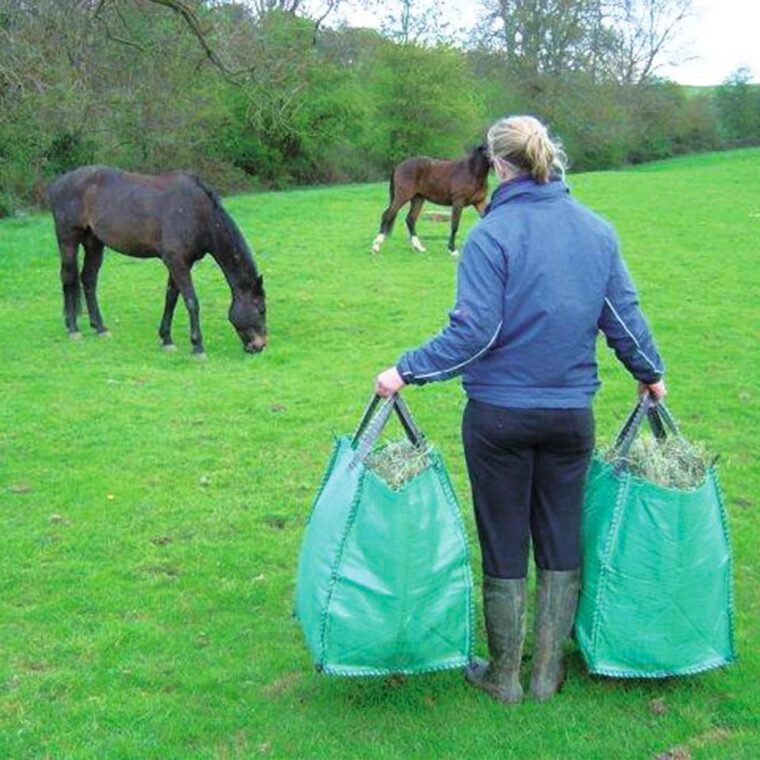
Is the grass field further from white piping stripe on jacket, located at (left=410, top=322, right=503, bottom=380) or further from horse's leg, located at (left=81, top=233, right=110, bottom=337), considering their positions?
white piping stripe on jacket, located at (left=410, top=322, right=503, bottom=380)

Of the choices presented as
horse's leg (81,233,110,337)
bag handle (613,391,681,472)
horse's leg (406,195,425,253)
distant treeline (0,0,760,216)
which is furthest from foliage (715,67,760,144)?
bag handle (613,391,681,472)

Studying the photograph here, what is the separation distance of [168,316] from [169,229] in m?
1.03

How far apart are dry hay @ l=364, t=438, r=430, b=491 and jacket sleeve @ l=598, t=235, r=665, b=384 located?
2.84 ft

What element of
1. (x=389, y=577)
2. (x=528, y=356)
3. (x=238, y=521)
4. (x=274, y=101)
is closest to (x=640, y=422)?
(x=528, y=356)

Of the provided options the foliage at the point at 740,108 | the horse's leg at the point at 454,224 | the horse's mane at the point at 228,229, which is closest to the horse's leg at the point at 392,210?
the horse's leg at the point at 454,224

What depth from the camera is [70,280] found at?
1205 centimetres

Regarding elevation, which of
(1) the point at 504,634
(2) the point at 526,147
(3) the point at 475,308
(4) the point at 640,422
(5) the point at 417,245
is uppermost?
(2) the point at 526,147

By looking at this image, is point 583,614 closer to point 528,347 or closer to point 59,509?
point 528,347

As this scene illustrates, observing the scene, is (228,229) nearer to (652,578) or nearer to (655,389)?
(655,389)

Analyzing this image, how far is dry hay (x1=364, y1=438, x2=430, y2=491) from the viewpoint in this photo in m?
3.80

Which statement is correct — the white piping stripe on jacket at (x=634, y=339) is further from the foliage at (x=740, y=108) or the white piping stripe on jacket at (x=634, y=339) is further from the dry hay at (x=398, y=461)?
the foliage at (x=740, y=108)

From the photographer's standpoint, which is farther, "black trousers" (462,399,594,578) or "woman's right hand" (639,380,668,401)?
"woman's right hand" (639,380,668,401)

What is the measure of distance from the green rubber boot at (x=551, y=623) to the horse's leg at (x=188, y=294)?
25.1 feet

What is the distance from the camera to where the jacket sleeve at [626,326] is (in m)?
3.84
